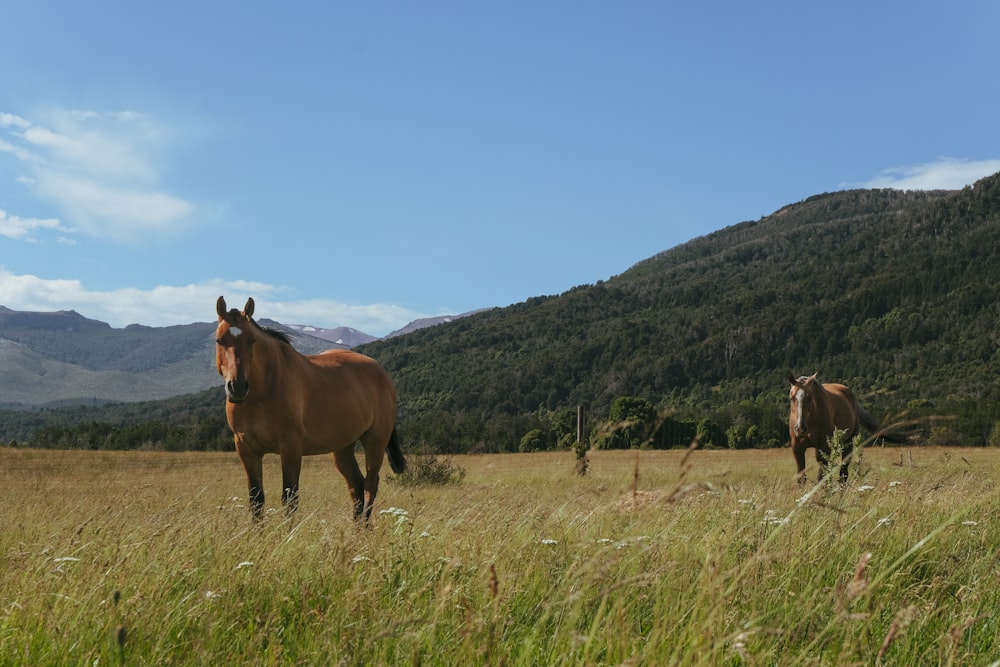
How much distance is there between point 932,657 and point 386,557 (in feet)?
7.32

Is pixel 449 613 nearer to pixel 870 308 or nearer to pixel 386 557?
pixel 386 557

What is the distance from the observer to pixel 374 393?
27.6 feet

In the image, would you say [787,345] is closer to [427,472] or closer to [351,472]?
[427,472]

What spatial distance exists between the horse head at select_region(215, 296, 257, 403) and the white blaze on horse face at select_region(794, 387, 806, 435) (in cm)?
890

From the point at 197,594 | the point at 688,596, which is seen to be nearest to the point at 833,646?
the point at 688,596

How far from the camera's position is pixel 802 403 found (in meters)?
12.2

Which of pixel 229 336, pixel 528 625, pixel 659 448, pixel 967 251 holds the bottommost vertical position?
pixel 659 448

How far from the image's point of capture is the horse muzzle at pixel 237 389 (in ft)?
21.0

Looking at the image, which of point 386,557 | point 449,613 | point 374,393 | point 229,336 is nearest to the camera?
point 449,613

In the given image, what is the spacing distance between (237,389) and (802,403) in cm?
916

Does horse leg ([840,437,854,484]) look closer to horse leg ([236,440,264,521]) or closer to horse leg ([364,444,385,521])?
horse leg ([364,444,385,521])

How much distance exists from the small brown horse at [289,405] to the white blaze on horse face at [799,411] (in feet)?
23.6

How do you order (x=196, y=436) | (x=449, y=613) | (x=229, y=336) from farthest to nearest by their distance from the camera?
1. (x=196, y=436)
2. (x=229, y=336)
3. (x=449, y=613)

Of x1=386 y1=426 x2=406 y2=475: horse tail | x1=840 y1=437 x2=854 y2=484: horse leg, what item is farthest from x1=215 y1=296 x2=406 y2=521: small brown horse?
x1=840 y1=437 x2=854 y2=484: horse leg
